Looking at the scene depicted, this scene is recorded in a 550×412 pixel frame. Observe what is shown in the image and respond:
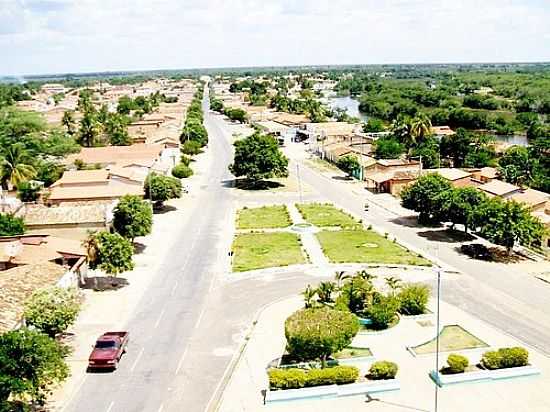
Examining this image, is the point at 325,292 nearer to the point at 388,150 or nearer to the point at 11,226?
the point at 11,226

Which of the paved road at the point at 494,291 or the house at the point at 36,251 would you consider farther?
the house at the point at 36,251

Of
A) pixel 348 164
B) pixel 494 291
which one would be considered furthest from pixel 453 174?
pixel 494 291

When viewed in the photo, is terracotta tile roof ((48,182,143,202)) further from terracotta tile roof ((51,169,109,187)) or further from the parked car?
the parked car

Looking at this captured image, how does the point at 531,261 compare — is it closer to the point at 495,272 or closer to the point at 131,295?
the point at 495,272

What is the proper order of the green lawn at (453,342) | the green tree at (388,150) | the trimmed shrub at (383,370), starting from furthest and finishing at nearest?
1. the green tree at (388,150)
2. the green lawn at (453,342)
3. the trimmed shrub at (383,370)

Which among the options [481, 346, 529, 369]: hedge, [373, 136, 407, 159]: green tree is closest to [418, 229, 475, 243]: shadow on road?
[481, 346, 529, 369]: hedge

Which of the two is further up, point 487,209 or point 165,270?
point 487,209

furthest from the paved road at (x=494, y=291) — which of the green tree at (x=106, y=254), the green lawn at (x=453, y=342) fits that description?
the green tree at (x=106, y=254)

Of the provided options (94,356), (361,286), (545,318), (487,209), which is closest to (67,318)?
(94,356)

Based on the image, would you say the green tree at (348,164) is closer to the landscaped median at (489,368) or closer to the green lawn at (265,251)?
the green lawn at (265,251)
